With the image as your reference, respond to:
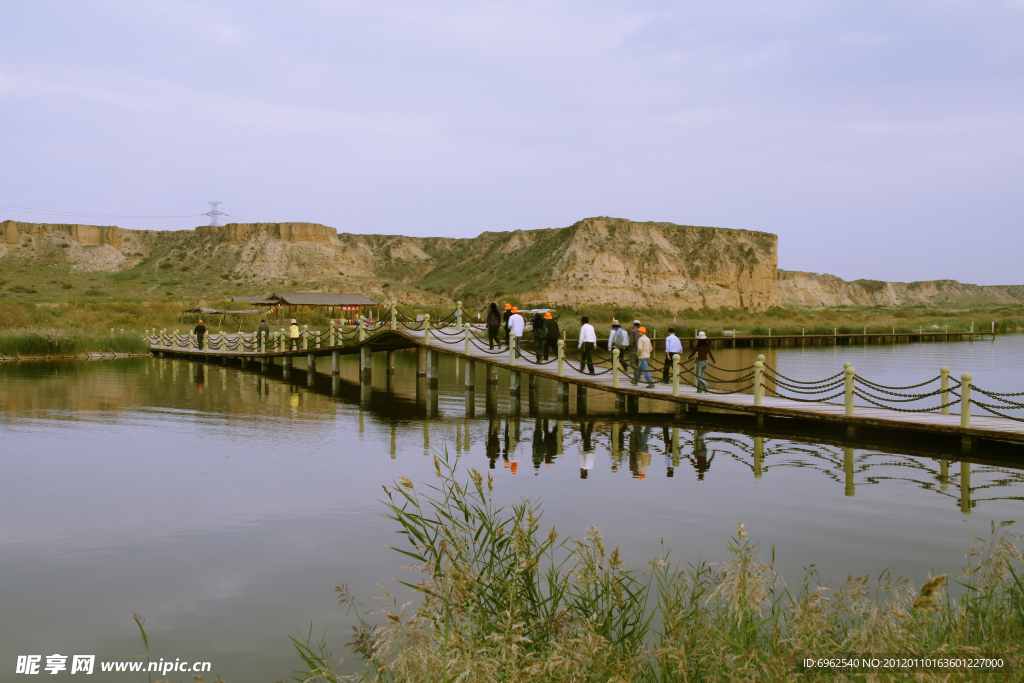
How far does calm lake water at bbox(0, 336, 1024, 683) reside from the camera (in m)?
7.80

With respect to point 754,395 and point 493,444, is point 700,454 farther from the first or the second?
point 493,444

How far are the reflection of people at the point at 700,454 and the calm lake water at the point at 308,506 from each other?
0.27 ft

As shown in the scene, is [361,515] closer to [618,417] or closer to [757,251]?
[618,417]

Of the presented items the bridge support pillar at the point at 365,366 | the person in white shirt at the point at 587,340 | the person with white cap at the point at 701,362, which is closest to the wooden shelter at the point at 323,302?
the bridge support pillar at the point at 365,366

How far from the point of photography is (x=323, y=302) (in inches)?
2726

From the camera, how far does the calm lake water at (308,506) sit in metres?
7.80

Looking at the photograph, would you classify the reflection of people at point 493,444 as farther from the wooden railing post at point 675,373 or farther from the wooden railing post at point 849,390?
the wooden railing post at point 849,390

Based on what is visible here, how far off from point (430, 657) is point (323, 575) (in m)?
4.55

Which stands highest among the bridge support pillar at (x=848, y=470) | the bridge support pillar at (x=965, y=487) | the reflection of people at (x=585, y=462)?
the bridge support pillar at (x=965, y=487)

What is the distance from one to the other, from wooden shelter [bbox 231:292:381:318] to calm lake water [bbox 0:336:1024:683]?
4418 centimetres

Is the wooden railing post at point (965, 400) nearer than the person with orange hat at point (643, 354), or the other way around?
the wooden railing post at point (965, 400)

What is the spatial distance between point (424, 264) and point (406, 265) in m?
3.14

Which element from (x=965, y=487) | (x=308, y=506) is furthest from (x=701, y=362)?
(x=308, y=506)

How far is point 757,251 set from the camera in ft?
326
